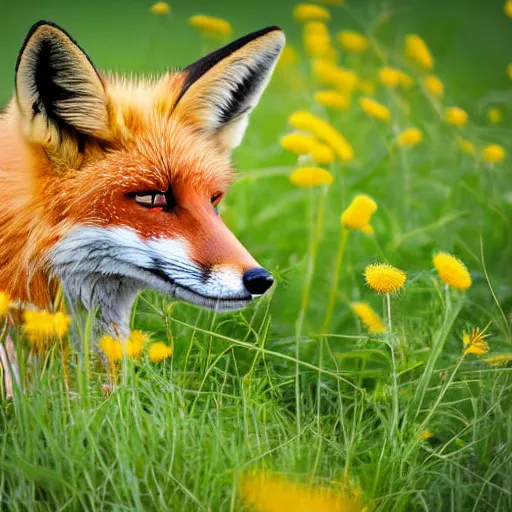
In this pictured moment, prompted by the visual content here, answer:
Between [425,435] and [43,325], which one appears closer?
[43,325]

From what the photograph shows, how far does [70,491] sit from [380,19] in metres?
4.20

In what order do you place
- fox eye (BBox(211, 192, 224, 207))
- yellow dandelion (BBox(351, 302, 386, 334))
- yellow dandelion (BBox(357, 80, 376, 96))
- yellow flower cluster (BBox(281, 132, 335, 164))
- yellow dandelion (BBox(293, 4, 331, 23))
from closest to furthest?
fox eye (BBox(211, 192, 224, 207)), yellow dandelion (BBox(351, 302, 386, 334)), yellow flower cluster (BBox(281, 132, 335, 164)), yellow dandelion (BBox(293, 4, 331, 23)), yellow dandelion (BBox(357, 80, 376, 96))

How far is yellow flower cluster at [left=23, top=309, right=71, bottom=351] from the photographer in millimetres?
3012

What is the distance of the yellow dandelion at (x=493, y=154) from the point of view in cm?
580

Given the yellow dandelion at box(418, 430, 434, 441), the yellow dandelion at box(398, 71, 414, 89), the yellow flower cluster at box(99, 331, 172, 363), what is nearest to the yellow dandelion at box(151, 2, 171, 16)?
the yellow dandelion at box(398, 71, 414, 89)

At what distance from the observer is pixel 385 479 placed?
3.13 metres

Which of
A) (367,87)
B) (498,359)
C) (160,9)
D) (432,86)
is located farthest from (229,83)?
(367,87)

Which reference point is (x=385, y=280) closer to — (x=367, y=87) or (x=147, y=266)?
(x=147, y=266)

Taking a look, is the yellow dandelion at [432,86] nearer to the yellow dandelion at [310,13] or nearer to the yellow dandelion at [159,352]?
the yellow dandelion at [310,13]

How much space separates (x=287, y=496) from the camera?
288 cm

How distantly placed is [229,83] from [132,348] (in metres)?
1.21

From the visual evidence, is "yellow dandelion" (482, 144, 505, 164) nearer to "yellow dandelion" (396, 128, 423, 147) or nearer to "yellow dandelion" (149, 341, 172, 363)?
"yellow dandelion" (396, 128, 423, 147)

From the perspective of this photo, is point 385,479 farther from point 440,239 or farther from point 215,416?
point 440,239

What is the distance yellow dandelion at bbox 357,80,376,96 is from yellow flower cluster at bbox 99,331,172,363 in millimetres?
4132
